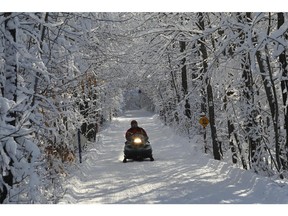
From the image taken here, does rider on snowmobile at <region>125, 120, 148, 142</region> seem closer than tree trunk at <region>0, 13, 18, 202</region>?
No

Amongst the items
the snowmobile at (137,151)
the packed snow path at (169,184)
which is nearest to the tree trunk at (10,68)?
the packed snow path at (169,184)

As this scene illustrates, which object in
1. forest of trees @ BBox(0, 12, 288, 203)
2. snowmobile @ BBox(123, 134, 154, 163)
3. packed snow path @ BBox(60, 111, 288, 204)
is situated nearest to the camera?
forest of trees @ BBox(0, 12, 288, 203)

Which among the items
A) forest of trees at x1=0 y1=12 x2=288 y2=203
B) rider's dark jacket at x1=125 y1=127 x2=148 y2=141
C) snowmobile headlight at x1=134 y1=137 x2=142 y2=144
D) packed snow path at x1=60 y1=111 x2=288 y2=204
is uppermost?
forest of trees at x1=0 y1=12 x2=288 y2=203

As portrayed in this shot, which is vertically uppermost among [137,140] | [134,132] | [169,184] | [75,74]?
[75,74]

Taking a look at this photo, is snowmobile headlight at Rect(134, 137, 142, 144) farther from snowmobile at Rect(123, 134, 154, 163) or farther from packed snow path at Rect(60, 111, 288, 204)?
packed snow path at Rect(60, 111, 288, 204)

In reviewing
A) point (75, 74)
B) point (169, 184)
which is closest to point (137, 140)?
point (75, 74)

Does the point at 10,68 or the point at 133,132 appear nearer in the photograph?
the point at 10,68

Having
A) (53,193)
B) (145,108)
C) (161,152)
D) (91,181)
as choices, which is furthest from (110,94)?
(145,108)

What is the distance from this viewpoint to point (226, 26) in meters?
10.1

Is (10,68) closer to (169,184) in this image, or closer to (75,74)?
(75,74)

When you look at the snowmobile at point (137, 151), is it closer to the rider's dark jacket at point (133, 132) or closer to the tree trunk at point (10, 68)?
the rider's dark jacket at point (133, 132)

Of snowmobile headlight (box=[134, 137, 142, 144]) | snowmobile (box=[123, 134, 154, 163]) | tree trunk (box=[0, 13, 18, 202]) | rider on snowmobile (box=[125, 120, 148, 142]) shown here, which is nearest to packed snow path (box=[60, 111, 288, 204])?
snowmobile (box=[123, 134, 154, 163])

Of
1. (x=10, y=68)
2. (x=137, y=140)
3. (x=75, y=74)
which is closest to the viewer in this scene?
(x=10, y=68)
